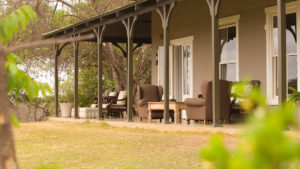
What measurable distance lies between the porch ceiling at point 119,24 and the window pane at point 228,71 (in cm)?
228

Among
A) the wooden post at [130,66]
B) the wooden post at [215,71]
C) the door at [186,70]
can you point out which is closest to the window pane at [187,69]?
the door at [186,70]

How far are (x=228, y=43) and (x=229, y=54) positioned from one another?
277 mm

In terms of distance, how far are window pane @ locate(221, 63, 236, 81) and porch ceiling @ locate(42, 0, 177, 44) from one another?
2279mm

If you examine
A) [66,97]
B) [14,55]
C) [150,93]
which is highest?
[14,55]

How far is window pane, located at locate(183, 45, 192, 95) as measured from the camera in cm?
1266

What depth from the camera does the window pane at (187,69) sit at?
12663 millimetres

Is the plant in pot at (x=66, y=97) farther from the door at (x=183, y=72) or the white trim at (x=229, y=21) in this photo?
the white trim at (x=229, y=21)

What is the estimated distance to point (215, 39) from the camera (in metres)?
8.16

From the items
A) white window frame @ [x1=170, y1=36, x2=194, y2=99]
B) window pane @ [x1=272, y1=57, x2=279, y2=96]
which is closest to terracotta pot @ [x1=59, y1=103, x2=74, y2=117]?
white window frame @ [x1=170, y1=36, x2=194, y2=99]

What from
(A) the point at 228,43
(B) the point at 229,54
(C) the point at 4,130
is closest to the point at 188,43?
(A) the point at 228,43

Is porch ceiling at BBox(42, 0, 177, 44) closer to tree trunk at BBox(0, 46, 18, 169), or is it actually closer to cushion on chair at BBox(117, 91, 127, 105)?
cushion on chair at BBox(117, 91, 127, 105)

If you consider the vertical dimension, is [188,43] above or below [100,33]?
below

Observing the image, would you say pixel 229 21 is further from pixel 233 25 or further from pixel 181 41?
pixel 181 41

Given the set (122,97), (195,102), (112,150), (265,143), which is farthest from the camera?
(122,97)
